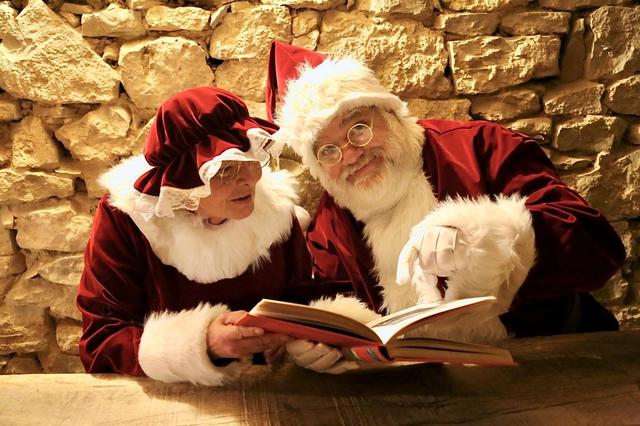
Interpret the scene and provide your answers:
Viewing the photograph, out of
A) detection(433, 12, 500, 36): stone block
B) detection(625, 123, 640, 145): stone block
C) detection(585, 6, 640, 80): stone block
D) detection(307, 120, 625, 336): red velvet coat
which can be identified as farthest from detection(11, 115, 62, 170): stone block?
detection(625, 123, 640, 145): stone block

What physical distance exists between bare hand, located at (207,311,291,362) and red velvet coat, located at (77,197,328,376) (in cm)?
21

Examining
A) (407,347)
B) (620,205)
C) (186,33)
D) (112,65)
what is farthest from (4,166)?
(620,205)

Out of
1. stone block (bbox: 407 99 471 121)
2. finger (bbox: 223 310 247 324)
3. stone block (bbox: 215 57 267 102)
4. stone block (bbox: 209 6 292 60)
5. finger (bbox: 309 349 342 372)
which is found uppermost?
stone block (bbox: 209 6 292 60)

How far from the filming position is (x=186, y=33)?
199cm

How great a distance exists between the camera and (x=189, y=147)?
1360 millimetres

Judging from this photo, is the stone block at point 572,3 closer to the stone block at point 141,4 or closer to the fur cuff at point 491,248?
the fur cuff at point 491,248

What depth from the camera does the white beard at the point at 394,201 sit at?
170 centimetres

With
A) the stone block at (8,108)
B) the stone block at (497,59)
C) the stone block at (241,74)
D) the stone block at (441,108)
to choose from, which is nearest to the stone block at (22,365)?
the stone block at (8,108)

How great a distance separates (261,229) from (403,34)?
95cm

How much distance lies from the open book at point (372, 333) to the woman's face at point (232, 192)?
436 millimetres

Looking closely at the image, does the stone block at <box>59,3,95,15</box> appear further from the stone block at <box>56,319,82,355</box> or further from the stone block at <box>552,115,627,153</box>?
the stone block at <box>552,115,627,153</box>

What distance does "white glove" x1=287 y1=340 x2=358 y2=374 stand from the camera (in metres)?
1.21

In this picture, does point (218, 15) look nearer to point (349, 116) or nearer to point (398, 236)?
point (349, 116)

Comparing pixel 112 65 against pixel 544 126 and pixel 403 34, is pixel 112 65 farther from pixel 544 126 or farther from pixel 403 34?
pixel 544 126
